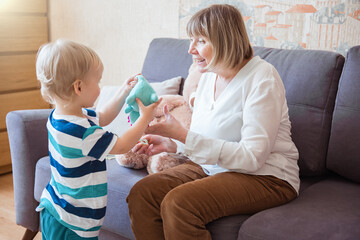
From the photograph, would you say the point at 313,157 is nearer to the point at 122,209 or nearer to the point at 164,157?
the point at 164,157

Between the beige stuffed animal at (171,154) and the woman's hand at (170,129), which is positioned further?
the beige stuffed animal at (171,154)

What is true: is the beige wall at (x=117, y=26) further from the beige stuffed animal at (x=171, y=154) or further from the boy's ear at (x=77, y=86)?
the boy's ear at (x=77, y=86)

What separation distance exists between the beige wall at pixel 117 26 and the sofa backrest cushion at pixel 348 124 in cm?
120

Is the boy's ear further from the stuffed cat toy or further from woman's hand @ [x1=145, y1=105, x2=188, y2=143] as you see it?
the stuffed cat toy

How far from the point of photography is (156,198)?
61.3 inches

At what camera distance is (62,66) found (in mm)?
1326

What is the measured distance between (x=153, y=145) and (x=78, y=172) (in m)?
0.31

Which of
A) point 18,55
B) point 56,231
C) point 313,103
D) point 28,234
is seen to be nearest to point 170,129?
point 56,231

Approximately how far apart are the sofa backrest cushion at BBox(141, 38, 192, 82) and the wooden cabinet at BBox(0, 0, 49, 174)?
3.90 feet

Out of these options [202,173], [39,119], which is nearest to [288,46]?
[202,173]

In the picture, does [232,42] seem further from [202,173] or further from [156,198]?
[156,198]

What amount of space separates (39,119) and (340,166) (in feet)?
4.40

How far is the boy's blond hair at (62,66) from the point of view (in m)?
1.33

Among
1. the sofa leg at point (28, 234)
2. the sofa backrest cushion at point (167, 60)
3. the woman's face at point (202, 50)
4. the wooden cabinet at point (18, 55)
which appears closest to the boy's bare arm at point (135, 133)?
the woman's face at point (202, 50)
